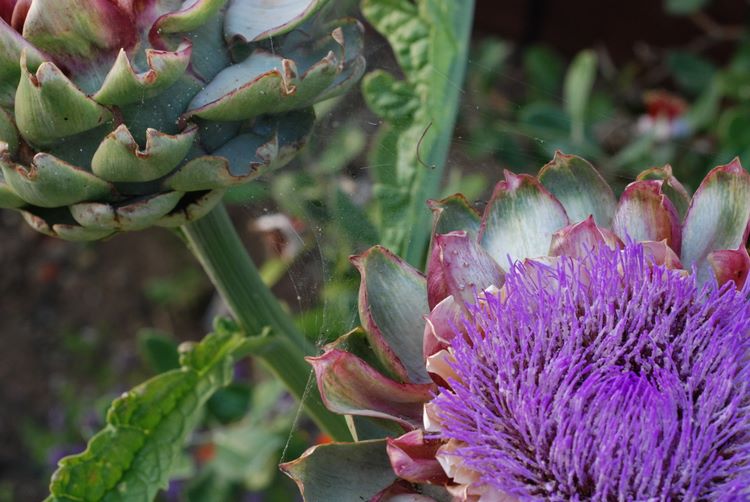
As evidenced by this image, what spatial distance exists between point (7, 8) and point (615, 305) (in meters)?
0.51

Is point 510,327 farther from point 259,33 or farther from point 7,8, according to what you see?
point 7,8

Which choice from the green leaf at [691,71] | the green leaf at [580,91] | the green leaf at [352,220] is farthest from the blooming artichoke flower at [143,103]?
the green leaf at [691,71]

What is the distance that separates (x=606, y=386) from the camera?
27.7 inches

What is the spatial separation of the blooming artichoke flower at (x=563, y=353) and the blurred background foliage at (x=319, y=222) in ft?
0.24

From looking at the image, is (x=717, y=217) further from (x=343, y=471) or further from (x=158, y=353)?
(x=158, y=353)

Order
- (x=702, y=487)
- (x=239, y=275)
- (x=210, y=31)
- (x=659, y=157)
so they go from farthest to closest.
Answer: (x=659, y=157), (x=239, y=275), (x=210, y=31), (x=702, y=487)

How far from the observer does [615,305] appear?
75 centimetres

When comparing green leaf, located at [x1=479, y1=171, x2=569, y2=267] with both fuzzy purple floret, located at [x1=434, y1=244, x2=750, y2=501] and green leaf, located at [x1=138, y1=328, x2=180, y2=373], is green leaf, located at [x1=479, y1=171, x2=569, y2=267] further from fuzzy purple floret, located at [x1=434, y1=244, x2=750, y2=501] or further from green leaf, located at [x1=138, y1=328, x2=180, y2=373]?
green leaf, located at [x1=138, y1=328, x2=180, y2=373]

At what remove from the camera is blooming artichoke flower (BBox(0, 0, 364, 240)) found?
27.9 inches

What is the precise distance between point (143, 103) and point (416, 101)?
343 millimetres

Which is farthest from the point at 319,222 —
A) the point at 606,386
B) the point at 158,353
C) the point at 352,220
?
the point at 158,353

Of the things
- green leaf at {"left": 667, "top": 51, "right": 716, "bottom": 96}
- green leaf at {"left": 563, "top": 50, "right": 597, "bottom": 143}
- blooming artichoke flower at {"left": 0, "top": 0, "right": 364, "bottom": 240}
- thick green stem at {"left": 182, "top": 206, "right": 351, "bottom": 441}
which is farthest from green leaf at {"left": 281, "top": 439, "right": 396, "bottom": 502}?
green leaf at {"left": 667, "top": 51, "right": 716, "bottom": 96}

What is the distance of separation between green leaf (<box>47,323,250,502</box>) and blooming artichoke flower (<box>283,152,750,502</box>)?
19cm

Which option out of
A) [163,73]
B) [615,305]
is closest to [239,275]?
[163,73]
